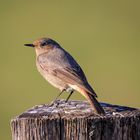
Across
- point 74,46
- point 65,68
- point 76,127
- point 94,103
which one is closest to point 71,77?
point 65,68

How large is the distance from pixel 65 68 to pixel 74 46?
10.6 metres

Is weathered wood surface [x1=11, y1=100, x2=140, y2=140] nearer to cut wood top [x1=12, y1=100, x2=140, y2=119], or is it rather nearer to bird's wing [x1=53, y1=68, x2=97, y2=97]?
cut wood top [x1=12, y1=100, x2=140, y2=119]

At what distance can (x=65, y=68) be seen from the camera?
10180 millimetres

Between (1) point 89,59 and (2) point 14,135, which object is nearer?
(2) point 14,135

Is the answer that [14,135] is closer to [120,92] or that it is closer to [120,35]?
[120,92]

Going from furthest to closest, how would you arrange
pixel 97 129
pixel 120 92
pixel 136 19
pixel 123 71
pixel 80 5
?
pixel 80 5 < pixel 136 19 < pixel 123 71 < pixel 120 92 < pixel 97 129

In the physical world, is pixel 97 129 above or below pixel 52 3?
below

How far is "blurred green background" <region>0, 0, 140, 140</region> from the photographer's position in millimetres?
16688

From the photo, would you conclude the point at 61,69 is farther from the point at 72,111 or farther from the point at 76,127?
the point at 76,127

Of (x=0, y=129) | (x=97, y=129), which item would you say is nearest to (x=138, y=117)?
(x=97, y=129)

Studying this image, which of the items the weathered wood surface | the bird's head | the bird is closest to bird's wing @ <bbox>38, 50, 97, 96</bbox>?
the bird

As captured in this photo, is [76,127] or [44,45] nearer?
[76,127]

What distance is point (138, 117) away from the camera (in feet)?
23.9

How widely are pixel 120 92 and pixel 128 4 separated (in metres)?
8.71
